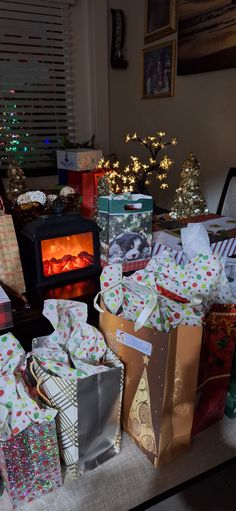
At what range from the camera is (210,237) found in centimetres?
123

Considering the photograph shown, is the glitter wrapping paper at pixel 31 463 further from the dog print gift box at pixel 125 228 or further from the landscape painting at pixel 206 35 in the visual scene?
the landscape painting at pixel 206 35

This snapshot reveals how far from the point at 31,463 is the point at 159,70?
299cm

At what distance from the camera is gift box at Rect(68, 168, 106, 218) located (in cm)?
159

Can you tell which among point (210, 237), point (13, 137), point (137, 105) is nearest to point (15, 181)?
point (210, 237)

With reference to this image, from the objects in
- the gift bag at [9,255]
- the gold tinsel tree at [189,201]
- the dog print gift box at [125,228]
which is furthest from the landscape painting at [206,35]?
the gift bag at [9,255]

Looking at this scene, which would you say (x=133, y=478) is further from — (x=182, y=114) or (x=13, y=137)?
(x=13, y=137)

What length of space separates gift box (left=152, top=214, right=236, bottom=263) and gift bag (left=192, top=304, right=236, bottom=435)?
41cm

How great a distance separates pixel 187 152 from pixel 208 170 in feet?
0.94

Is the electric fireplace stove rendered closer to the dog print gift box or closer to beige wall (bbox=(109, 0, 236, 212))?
the dog print gift box

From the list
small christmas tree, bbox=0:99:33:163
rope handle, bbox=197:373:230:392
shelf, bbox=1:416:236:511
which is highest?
small christmas tree, bbox=0:99:33:163

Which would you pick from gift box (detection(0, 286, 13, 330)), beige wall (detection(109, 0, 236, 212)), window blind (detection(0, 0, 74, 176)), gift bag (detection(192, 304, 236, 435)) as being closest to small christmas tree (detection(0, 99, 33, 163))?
window blind (detection(0, 0, 74, 176))

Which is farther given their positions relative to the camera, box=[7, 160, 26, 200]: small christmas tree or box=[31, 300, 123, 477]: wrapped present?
box=[7, 160, 26, 200]: small christmas tree

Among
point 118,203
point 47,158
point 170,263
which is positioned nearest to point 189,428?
point 170,263

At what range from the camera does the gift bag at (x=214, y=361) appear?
2.33 feet
